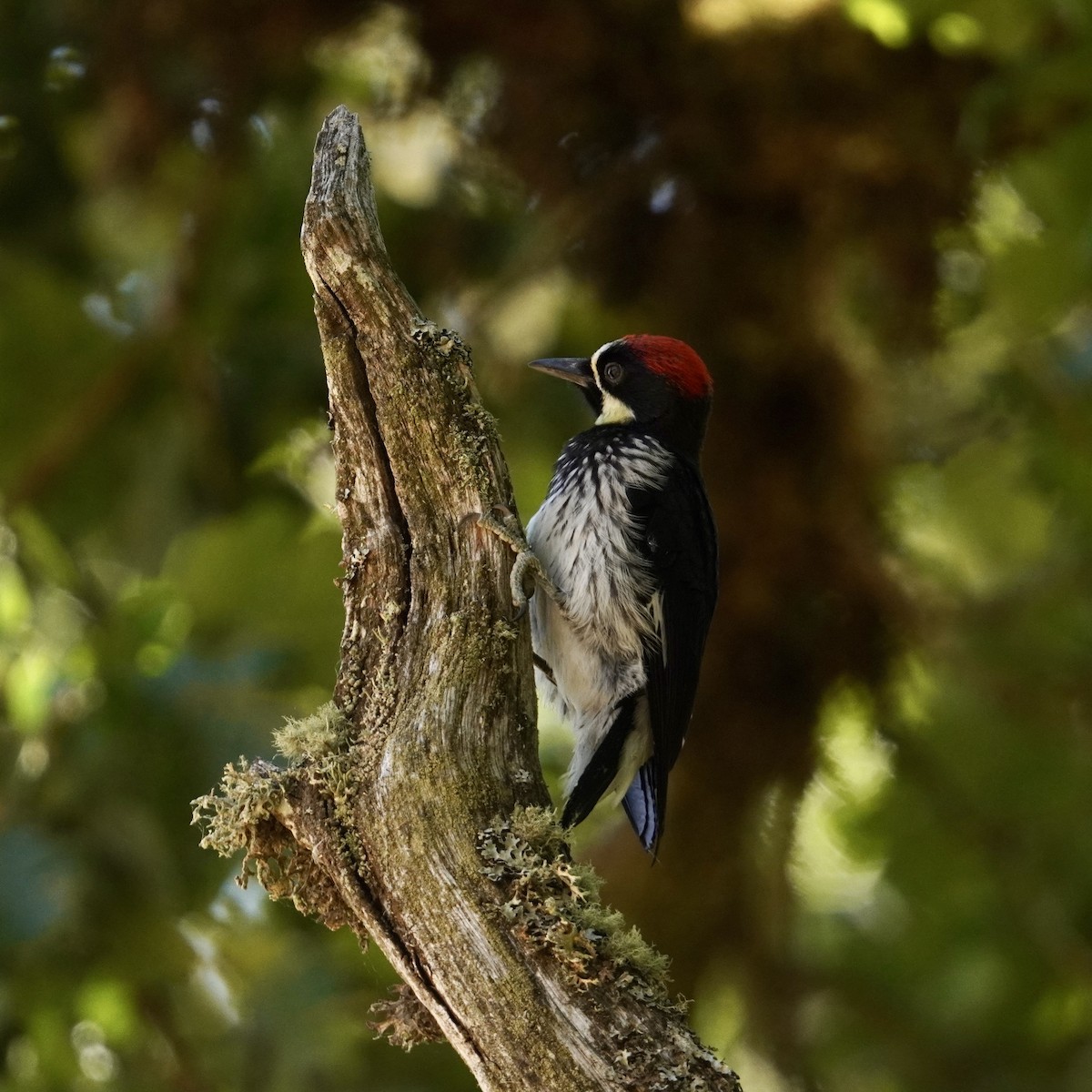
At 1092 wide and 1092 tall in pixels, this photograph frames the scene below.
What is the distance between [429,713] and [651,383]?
1.79 meters

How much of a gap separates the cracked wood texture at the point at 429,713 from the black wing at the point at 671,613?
1.06m

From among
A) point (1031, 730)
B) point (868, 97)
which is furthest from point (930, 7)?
point (1031, 730)

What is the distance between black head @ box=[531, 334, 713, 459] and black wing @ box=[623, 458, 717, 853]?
184mm

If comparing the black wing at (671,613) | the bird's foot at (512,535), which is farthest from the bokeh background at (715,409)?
the bird's foot at (512,535)

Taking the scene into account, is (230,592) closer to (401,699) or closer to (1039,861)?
(401,699)

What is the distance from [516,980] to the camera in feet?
7.46

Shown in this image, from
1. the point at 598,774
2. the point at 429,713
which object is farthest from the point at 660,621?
the point at 429,713

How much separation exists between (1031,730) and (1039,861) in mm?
490

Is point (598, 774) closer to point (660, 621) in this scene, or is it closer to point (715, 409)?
point (660, 621)

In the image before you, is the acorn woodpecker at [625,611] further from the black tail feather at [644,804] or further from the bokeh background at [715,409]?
the bokeh background at [715,409]

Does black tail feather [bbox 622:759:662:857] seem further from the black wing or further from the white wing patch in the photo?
the white wing patch

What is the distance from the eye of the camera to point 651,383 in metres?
4.05

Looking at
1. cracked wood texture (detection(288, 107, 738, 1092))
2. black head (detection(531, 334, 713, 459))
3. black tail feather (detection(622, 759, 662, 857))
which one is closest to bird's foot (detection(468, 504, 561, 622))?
cracked wood texture (detection(288, 107, 738, 1092))

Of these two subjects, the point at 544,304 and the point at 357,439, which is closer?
the point at 357,439
